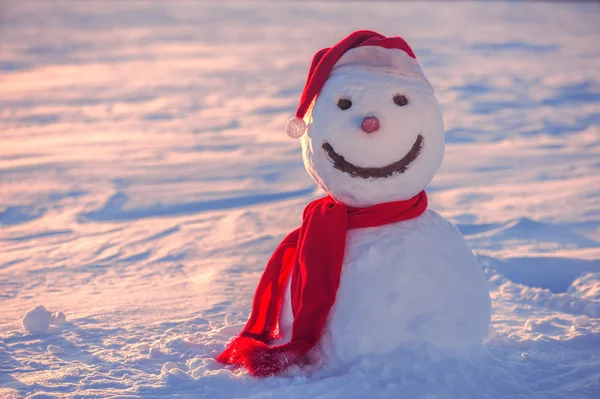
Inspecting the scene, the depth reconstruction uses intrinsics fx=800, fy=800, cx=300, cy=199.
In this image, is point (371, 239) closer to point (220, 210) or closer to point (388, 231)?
point (388, 231)

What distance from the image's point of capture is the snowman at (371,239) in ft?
→ 9.59

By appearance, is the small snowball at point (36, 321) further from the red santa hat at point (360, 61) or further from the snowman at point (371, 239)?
the red santa hat at point (360, 61)

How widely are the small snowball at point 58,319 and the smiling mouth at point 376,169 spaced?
1466 mm

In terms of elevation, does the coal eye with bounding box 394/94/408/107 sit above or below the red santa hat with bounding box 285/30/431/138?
below

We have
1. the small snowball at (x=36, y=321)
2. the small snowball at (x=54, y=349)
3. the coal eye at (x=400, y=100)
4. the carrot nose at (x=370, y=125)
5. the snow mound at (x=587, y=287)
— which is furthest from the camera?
the snow mound at (x=587, y=287)

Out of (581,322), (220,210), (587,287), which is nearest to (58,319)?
(220,210)

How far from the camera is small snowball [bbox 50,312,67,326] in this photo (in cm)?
355

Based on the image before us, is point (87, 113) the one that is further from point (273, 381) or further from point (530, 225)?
point (273, 381)

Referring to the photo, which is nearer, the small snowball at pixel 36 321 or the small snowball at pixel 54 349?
the small snowball at pixel 54 349

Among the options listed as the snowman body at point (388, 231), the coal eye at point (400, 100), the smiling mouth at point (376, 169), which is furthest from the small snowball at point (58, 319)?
the coal eye at point (400, 100)

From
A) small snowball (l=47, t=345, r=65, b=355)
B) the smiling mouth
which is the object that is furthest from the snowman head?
small snowball (l=47, t=345, r=65, b=355)

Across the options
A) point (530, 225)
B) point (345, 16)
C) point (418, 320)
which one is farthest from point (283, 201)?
point (345, 16)

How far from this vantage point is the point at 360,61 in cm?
310

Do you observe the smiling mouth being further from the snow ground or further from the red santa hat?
the snow ground
